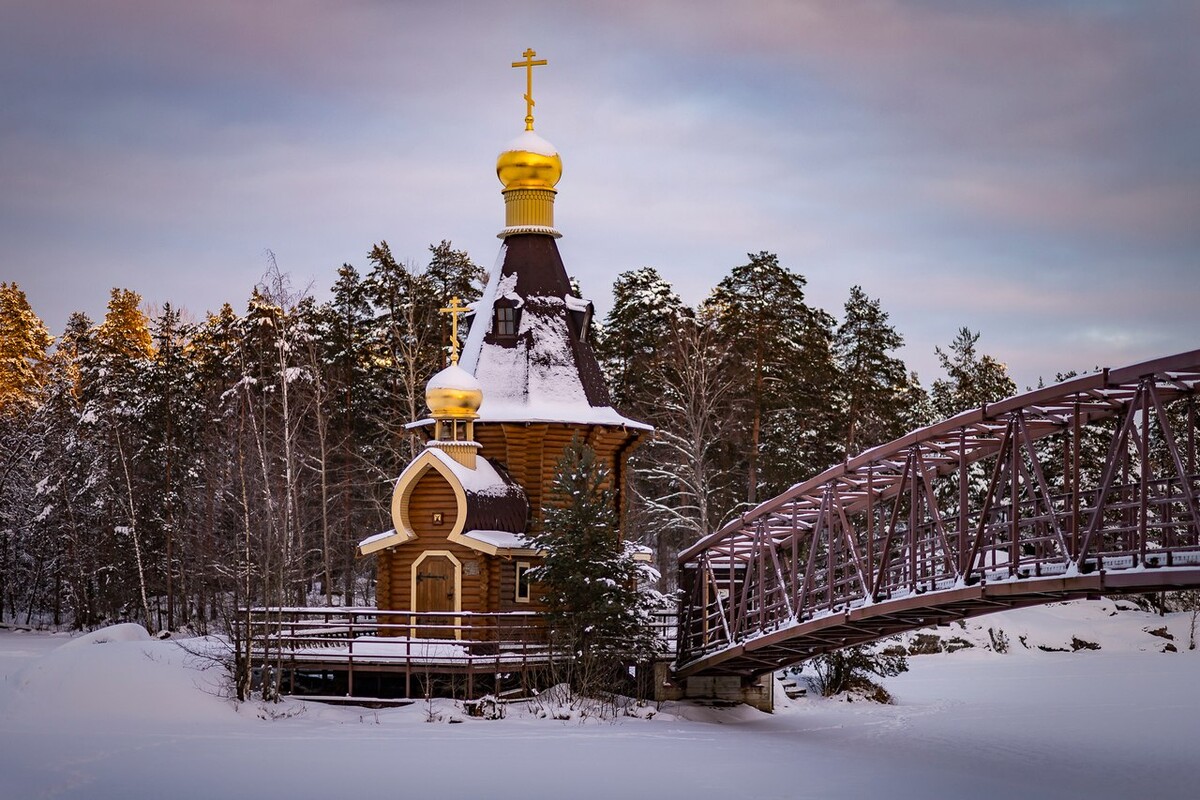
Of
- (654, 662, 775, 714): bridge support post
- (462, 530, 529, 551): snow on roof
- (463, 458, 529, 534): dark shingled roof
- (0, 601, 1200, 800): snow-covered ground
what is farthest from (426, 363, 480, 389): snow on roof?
(0, 601, 1200, 800): snow-covered ground

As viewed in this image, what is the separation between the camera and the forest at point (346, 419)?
151 ft

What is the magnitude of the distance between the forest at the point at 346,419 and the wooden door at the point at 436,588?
10.1 meters

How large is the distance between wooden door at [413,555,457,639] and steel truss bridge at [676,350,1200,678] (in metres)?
5.20

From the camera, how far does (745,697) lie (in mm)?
32344

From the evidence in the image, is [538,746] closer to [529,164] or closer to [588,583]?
[588,583]

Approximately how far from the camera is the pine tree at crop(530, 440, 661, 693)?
94.6ft

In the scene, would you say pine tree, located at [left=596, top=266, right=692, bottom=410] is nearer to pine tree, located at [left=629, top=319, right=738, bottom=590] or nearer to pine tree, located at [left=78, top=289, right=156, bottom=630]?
pine tree, located at [left=629, top=319, right=738, bottom=590]

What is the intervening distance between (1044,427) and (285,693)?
1591cm

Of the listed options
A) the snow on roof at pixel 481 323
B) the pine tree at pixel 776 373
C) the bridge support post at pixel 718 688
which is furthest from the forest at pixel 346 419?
the bridge support post at pixel 718 688

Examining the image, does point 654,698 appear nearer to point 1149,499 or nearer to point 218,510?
point 1149,499

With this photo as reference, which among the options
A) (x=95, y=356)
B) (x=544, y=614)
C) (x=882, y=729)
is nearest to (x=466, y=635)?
(x=544, y=614)

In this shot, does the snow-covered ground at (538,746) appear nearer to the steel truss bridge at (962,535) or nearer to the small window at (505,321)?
the steel truss bridge at (962,535)

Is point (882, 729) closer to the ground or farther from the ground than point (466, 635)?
closer to the ground


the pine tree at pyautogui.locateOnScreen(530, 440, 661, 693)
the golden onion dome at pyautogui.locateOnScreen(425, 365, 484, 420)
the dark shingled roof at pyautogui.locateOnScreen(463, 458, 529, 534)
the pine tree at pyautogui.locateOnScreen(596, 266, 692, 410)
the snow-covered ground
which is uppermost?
the pine tree at pyautogui.locateOnScreen(596, 266, 692, 410)
